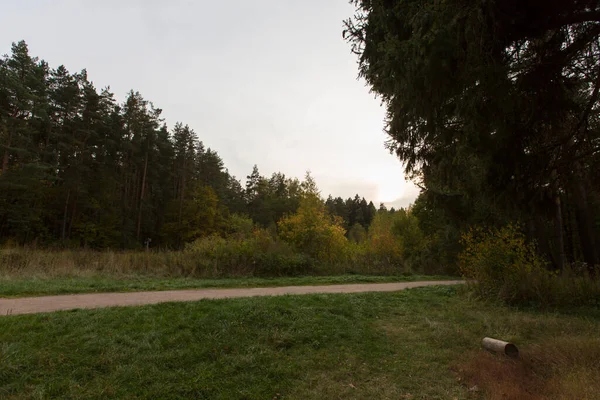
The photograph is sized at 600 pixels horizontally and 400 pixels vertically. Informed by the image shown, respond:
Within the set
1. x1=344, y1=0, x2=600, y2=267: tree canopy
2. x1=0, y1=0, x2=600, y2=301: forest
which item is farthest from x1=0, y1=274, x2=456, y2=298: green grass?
x1=344, y1=0, x2=600, y2=267: tree canopy

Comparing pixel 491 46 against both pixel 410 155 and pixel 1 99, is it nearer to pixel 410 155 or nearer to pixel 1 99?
pixel 410 155

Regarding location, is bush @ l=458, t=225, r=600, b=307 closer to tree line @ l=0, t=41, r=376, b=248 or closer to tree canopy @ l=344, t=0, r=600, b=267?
tree canopy @ l=344, t=0, r=600, b=267

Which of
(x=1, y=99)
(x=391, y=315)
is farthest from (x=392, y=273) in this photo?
(x=1, y=99)

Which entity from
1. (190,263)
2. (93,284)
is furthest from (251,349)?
(190,263)

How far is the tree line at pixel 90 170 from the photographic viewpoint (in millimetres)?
25078

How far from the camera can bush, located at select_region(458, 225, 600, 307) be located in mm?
8320

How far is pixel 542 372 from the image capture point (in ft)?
13.7

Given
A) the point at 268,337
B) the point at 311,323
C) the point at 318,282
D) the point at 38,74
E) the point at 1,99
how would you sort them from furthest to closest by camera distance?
the point at 38,74
the point at 1,99
the point at 318,282
the point at 311,323
the point at 268,337

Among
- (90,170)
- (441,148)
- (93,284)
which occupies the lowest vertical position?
(93,284)

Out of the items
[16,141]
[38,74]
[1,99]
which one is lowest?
[16,141]

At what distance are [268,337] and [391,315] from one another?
325 centimetres

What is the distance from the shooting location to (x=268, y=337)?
203 inches

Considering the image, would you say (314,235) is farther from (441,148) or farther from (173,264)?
(441,148)

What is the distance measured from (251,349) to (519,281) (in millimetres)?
7561
